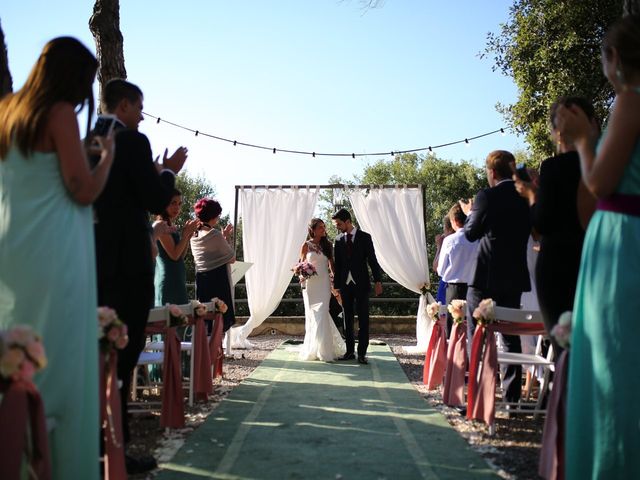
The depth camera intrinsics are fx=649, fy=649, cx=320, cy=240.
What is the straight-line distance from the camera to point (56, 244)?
2.46 meters

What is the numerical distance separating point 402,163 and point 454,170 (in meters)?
3.85

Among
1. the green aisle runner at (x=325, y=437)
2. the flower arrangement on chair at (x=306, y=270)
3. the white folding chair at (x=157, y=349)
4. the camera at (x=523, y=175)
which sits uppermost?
the camera at (x=523, y=175)

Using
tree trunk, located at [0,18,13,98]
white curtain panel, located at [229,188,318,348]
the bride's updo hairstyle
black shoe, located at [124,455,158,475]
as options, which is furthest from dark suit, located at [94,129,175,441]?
white curtain panel, located at [229,188,318,348]

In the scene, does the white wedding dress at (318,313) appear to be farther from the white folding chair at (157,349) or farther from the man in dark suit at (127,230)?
the man in dark suit at (127,230)

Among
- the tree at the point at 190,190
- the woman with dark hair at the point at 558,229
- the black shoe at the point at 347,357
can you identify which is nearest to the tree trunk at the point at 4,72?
the woman with dark hair at the point at 558,229

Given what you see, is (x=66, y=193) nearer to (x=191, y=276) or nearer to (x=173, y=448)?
(x=173, y=448)

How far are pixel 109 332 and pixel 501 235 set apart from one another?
322 cm

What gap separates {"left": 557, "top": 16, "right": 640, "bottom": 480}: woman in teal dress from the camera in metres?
2.42

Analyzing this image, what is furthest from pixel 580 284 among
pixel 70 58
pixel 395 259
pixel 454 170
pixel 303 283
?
pixel 454 170

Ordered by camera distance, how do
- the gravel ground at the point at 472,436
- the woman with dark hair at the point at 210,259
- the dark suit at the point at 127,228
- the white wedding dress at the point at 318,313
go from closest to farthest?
the dark suit at the point at 127,228 < the gravel ground at the point at 472,436 < the woman with dark hair at the point at 210,259 < the white wedding dress at the point at 318,313

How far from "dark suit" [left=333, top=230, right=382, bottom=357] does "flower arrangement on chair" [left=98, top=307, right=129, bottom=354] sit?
590cm

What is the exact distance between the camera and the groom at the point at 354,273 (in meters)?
8.71

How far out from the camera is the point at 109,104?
3.62 metres

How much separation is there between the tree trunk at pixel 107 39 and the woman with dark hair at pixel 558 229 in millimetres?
5931
